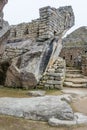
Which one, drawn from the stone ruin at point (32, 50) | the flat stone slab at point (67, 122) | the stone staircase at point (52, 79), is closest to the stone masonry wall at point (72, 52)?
the stone ruin at point (32, 50)

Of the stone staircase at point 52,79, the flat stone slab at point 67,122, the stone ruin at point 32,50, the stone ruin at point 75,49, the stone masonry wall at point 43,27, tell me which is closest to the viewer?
the flat stone slab at point 67,122

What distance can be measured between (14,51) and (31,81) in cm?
196

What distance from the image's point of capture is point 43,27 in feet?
33.6

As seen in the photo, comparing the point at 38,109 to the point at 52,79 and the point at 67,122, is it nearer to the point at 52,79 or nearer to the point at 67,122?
the point at 67,122

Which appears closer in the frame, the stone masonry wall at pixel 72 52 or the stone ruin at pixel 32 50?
the stone ruin at pixel 32 50

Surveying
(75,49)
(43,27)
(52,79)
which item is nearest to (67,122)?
(52,79)

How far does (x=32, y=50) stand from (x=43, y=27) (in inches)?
43.1

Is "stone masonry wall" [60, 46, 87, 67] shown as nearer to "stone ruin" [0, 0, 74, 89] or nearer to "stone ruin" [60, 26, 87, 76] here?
"stone ruin" [60, 26, 87, 76]

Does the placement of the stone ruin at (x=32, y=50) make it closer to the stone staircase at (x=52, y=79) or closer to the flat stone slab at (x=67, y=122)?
the stone staircase at (x=52, y=79)

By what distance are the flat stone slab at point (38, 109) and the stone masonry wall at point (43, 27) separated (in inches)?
197

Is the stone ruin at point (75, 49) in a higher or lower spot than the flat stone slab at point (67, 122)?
higher

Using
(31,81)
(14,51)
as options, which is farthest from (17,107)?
(14,51)

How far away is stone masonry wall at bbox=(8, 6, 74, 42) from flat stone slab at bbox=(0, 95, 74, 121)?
16.4ft

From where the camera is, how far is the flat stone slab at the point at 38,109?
4953 millimetres
